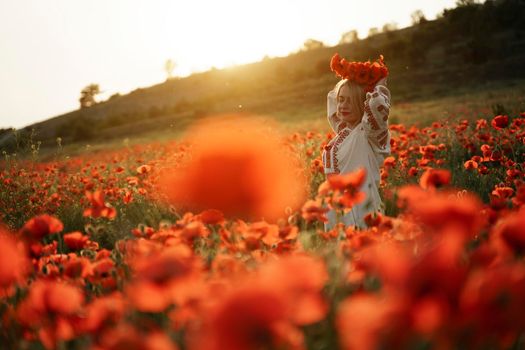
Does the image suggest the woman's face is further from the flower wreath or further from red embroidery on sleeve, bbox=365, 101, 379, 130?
red embroidery on sleeve, bbox=365, 101, 379, 130

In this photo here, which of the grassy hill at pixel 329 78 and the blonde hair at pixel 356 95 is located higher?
the grassy hill at pixel 329 78

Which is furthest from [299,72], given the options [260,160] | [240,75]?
[260,160]

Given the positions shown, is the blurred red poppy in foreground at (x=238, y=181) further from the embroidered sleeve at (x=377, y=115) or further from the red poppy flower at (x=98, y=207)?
the red poppy flower at (x=98, y=207)

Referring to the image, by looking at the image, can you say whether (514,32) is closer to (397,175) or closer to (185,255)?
(397,175)

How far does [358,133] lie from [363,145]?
0.11 m

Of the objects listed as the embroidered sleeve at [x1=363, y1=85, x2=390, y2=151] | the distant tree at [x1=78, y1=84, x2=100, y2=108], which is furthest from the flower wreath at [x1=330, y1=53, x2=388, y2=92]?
the distant tree at [x1=78, y1=84, x2=100, y2=108]

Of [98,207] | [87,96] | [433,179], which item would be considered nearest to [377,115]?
[433,179]

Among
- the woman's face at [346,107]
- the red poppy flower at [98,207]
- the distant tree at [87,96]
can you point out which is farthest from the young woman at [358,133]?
the distant tree at [87,96]

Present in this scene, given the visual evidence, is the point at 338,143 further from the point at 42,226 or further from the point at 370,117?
the point at 42,226

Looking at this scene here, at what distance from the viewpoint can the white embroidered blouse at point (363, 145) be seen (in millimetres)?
4398

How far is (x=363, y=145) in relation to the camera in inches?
181

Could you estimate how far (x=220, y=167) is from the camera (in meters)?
6.71

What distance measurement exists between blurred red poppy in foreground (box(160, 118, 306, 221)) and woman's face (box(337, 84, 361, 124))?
1211 mm

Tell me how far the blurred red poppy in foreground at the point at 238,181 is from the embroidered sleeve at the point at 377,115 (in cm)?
133
